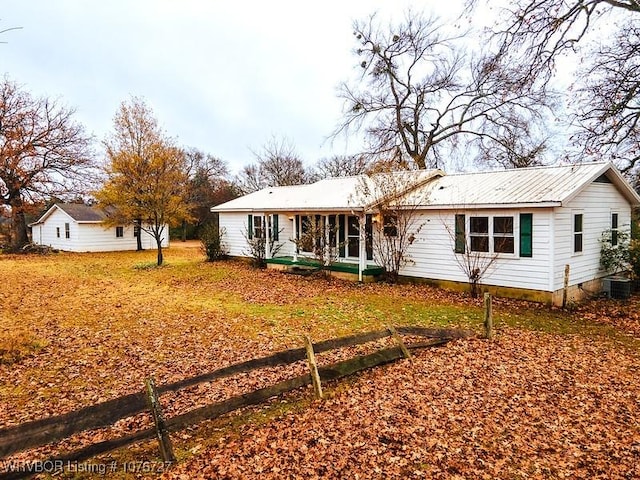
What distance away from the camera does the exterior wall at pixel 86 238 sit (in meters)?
30.3

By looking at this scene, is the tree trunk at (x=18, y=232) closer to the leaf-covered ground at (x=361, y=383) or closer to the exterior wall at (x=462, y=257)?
the leaf-covered ground at (x=361, y=383)

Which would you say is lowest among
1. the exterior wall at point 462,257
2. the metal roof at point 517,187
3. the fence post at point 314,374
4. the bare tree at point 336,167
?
the fence post at point 314,374

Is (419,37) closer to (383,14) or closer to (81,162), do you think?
Answer: (383,14)

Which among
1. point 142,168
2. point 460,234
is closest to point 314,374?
point 460,234

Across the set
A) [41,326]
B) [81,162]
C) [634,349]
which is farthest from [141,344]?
[81,162]

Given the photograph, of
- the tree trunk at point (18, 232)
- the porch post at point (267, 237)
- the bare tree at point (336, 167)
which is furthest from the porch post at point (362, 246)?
the tree trunk at point (18, 232)

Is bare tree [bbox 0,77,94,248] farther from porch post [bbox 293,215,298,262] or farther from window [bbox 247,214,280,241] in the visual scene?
porch post [bbox 293,215,298,262]

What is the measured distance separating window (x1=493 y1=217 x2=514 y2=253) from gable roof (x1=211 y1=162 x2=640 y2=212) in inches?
28.2

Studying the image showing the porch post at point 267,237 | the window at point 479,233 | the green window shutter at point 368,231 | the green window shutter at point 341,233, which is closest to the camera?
the window at point 479,233

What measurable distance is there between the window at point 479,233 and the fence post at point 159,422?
12.0 m

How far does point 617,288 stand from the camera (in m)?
13.5

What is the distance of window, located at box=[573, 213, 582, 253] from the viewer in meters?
13.2

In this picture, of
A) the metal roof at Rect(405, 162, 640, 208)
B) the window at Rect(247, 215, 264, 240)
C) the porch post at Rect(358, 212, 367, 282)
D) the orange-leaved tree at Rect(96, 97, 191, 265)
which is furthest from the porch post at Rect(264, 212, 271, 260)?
the metal roof at Rect(405, 162, 640, 208)

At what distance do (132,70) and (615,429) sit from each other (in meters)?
27.9
